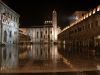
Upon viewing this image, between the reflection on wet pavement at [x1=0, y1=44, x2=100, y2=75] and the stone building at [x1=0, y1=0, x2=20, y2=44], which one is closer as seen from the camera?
the reflection on wet pavement at [x1=0, y1=44, x2=100, y2=75]

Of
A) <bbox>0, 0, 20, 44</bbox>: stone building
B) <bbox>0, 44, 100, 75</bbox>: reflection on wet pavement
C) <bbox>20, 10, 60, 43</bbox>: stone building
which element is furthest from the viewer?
<bbox>20, 10, 60, 43</bbox>: stone building

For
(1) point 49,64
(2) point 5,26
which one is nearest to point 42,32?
(2) point 5,26

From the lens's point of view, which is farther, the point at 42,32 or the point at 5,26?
the point at 42,32

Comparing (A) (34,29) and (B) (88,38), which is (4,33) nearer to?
A: (B) (88,38)

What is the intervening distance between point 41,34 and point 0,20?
117784 millimetres

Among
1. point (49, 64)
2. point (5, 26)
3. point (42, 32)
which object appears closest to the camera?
point (49, 64)

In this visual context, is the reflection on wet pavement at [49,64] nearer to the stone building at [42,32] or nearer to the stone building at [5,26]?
the stone building at [5,26]

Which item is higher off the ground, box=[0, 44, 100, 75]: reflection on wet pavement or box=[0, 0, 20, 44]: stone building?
box=[0, 0, 20, 44]: stone building

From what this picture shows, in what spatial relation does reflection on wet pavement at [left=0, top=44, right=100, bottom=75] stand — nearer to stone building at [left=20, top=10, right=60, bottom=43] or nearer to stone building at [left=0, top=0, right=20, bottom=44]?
stone building at [left=0, top=0, right=20, bottom=44]

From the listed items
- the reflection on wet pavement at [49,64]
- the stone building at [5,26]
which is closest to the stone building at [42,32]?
the stone building at [5,26]

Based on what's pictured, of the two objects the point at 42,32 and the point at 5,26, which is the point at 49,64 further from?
the point at 42,32

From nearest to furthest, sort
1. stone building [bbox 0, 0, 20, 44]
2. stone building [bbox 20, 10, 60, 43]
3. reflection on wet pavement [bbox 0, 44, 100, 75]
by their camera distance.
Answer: reflection on wet pavement [bbox 0, 44, 100, 75], stone building [bbox 0, 0, 20, 44], stone building [bbox 20, 10, 60, 43]

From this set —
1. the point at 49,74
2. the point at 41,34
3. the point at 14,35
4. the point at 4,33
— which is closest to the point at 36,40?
the point at 41,34

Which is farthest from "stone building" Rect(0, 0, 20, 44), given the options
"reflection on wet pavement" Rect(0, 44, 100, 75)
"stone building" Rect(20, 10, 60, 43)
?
"stone building" Rect(20, 10, 60, 43)
